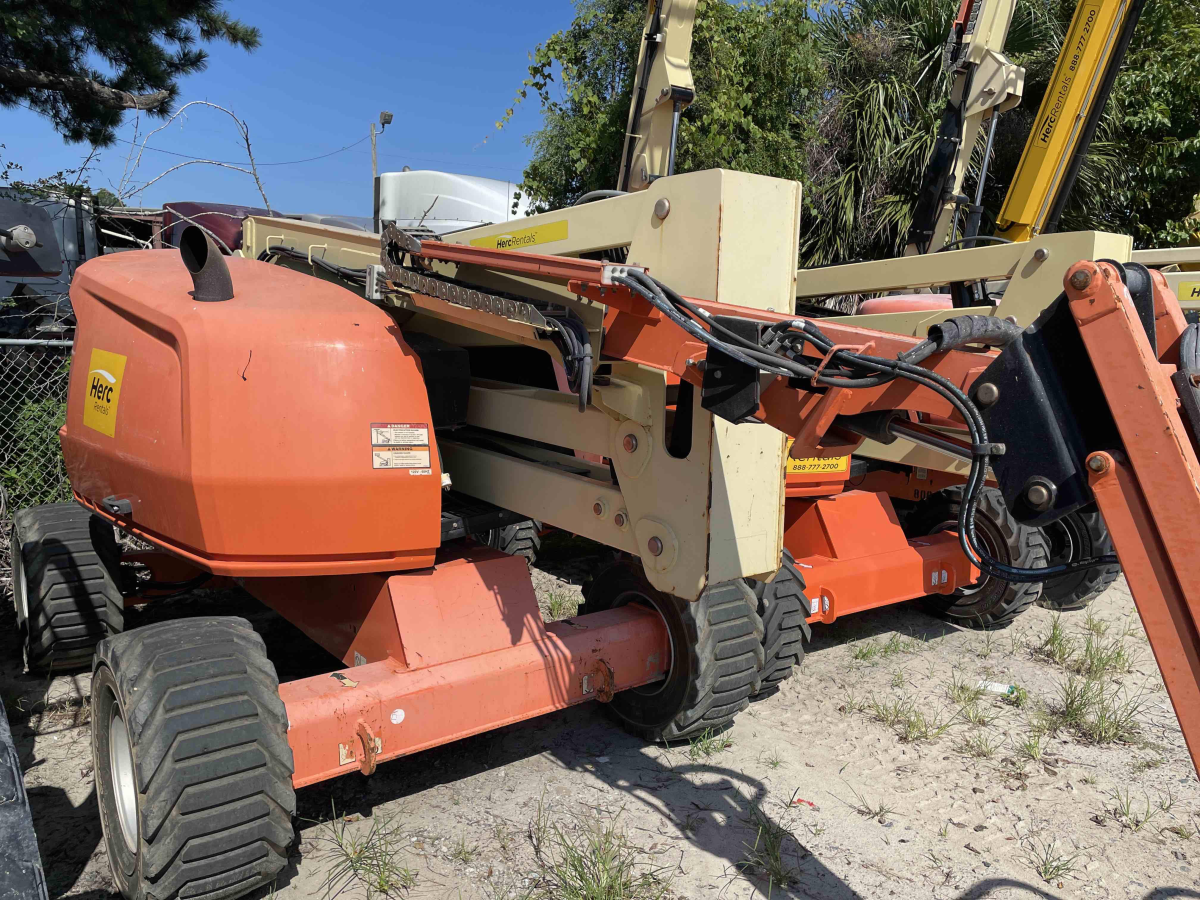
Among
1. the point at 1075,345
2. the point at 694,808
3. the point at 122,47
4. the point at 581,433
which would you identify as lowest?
the point at 694,808

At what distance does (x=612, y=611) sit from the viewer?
11.4 ft

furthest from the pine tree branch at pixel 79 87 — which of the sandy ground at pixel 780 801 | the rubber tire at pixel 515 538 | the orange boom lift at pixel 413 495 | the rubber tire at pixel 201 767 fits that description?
the rubber tire at pixel 201 767

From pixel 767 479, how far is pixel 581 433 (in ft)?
2.08

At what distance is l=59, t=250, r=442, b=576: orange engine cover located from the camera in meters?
2.85

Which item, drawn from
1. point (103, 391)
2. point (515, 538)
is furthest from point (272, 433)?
point (515, 538)

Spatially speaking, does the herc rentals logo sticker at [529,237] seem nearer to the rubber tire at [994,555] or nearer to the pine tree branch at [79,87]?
the rubber tire at [994,555]

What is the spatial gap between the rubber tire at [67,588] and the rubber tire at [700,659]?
7.66ft

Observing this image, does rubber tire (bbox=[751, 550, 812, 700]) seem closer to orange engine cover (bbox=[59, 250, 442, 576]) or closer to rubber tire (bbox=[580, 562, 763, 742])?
rubber tire (bbox=[580, 562, 763, 742])

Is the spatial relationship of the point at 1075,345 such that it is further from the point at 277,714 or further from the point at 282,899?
the point at 282,899

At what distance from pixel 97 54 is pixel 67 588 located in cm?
560

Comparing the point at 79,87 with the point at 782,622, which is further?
the point at 79,87

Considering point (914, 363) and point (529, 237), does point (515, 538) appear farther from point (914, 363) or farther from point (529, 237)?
point (914, 363)

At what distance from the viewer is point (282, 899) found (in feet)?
8.80

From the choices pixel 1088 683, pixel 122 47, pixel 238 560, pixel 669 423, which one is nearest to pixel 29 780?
pixel 238 560
